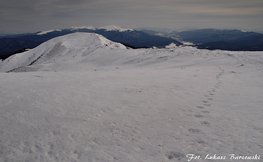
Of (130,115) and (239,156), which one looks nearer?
(239,156)

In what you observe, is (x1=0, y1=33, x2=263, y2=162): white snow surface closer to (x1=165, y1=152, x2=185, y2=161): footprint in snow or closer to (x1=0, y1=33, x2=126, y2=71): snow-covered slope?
(x1=165, y1=152, x2=185, y2=161): footprint in snow

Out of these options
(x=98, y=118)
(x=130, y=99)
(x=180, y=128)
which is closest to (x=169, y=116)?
(x=180, y=128)

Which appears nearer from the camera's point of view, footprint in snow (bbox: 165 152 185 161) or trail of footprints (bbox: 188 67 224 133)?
footprint in snow (bbox: 165 152 185 161)

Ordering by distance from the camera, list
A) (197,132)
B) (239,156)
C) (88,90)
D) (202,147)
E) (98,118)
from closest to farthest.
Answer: (239,156), (202,147), (197,132), (98,118), (88,90)

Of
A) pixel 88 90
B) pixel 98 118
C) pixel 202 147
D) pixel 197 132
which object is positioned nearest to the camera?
pixel 202 147

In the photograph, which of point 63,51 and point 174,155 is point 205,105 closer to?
point 174,155

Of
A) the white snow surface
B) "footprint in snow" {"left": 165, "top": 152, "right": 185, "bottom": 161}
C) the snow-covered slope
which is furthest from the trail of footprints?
the snow-covered slope

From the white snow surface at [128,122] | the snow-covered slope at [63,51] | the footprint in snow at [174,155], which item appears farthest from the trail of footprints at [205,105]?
the snow-covered slope at [63,51]

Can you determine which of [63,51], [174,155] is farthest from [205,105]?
[63,51]

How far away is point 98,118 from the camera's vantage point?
5.79m

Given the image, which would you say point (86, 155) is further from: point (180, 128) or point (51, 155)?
point (180, 128)

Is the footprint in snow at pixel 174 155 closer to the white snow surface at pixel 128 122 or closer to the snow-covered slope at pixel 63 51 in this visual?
the white snow surface at pixel 128 122

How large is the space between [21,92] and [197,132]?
8821 mm

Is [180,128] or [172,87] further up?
[172,87]
